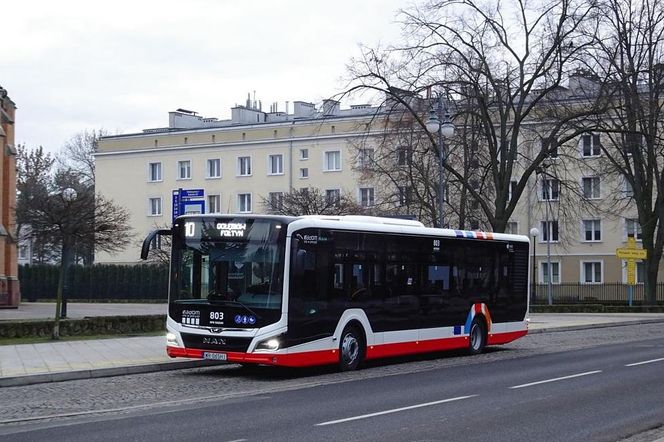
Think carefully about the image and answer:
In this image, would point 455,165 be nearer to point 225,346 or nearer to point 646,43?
point 646,43

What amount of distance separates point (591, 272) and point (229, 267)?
5716 centimetres

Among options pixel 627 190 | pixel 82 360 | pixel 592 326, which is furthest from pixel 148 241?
pixel 627 190

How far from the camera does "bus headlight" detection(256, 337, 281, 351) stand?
55.8 ft

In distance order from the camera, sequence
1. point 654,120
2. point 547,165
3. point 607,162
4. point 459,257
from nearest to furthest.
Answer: point 459,257 → point 547,165 → point 654,120 → point 607,162

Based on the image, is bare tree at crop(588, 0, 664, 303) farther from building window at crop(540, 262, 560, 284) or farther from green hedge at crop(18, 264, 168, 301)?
green hedge at crop(18, 264, 168, 301)

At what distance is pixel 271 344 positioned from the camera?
17.0 meters

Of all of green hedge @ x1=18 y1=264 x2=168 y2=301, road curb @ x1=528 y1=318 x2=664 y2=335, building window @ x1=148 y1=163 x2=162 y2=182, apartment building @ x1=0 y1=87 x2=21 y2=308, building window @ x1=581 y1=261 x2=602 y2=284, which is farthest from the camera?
building window @ x1=148 y1=163 x2=162 y2=182

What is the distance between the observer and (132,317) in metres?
27.3

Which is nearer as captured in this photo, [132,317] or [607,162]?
[132,317]

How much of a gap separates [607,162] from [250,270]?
1573 inches

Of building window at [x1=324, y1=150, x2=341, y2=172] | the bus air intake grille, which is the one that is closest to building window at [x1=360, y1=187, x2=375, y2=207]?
building window at [x1=324, y1=150, x2=341, y2=172]

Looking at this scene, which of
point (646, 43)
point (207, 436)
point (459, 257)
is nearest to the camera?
point (207, 436)

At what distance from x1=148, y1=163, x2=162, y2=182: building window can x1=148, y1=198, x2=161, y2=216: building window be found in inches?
68.1

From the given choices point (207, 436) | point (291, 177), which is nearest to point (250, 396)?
point (207, 436)
